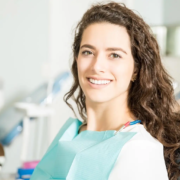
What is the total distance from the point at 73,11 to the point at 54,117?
1103mm

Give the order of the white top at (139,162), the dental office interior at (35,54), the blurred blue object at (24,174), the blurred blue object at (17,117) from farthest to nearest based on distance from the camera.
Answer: the dental office interior at (35,54) → the blurred blue object at (17,117) → the blurred blue object at (24,174) → the white top at (139,162)

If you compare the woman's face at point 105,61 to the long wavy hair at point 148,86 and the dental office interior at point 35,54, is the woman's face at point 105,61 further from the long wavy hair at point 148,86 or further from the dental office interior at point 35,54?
the dental office interior at point 35,54

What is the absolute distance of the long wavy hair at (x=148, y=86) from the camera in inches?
45.8

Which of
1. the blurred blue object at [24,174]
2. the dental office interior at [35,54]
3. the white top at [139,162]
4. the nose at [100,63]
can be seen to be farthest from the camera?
the dental office interior at [35,54]

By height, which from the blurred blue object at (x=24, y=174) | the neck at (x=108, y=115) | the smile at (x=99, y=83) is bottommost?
the blurred blue object at (x=24, y=174)

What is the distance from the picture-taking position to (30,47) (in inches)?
141

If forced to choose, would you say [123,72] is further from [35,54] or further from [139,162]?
[35,54]

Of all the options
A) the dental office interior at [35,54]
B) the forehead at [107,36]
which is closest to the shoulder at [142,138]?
the forehead at [107,36]

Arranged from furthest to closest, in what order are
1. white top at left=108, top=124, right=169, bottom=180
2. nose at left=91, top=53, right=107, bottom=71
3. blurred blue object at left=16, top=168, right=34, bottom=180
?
blurred blue object at left=16, top=168, right=34, bottom=180 < nose at left=91, top=53, right=107, bottom=71 < white top at left=108, top=124, right=169, bottom=180

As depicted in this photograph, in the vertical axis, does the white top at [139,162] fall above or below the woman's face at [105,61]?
below

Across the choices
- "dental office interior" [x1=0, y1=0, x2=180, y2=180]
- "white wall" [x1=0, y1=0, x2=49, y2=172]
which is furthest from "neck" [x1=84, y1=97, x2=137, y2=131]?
"white wall" [x1=0, y1=0, x2=49, y2=172]

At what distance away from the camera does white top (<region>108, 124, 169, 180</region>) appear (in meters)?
0.97

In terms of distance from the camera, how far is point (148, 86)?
121 centimetres

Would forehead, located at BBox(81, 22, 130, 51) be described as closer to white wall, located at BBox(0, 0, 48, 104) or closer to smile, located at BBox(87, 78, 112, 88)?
smile, located at BBox(87, 78, 112, 88)
